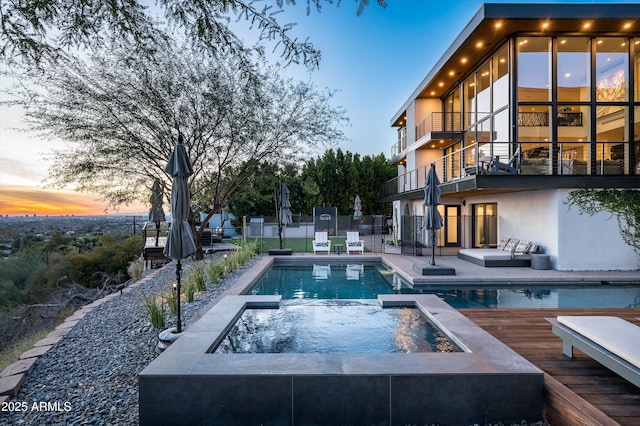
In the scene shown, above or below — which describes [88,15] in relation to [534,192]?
above

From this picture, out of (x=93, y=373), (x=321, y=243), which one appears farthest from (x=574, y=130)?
(x=93, y=373)

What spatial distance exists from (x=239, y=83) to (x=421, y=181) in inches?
414

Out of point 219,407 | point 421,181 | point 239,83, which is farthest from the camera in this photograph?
point 421,181

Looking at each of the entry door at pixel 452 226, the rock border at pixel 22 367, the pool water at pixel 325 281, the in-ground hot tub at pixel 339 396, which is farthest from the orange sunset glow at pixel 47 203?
the entry door at pixel 452 226

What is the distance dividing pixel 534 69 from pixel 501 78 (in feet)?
3.40

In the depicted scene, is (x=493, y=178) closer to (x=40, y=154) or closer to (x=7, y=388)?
(x=7, y=388)

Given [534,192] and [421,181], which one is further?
[421,181]

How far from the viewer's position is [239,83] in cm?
1103

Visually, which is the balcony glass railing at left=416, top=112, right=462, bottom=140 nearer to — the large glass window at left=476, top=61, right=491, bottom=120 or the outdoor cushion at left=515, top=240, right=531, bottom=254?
the large glass window at left=476, top=61, right=491, bottom=120

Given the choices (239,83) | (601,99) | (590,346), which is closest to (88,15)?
(590,346)

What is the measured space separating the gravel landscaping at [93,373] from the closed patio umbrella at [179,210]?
49.1 inches

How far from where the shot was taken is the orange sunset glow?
12336mm

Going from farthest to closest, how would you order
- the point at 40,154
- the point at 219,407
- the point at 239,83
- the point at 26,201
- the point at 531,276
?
the point at 26,201 → the point at 239,83 → the point at 40,154 → the point at 531,276 → the point at 219,407

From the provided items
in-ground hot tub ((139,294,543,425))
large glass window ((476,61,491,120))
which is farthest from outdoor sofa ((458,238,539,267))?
in-ground hot tub ((139,294,543,425))
